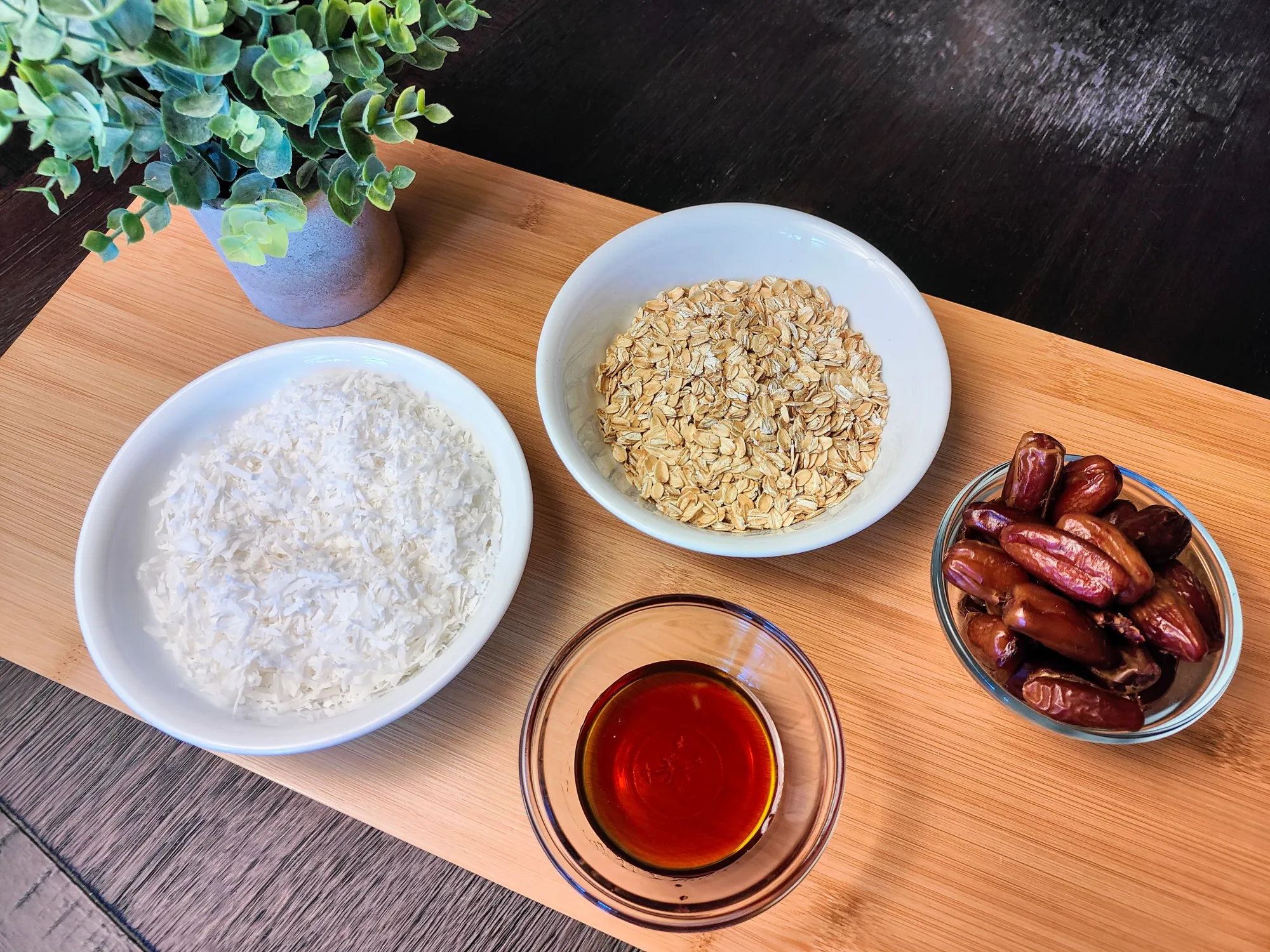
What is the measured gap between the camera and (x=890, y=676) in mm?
794

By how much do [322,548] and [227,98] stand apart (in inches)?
14.9

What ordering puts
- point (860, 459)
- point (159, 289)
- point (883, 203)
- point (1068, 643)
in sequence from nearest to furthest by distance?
1. point (1068, 643)
2. point (860, 459)
3. point (159, 289)
4. point (883, 203)

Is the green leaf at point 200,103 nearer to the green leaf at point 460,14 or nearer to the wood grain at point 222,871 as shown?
the green leaf at point 460,14

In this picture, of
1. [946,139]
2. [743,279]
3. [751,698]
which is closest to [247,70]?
[743,279]

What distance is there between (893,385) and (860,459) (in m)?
0.10

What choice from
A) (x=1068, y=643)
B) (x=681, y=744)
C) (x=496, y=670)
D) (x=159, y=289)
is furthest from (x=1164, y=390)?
(x=159, y=289)

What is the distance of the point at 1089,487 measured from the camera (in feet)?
2.34

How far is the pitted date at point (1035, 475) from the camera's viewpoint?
2.33 feet

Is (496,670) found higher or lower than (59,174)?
lower

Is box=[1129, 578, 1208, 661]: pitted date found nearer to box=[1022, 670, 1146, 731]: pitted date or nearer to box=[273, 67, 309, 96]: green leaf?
box=[1022, 670, 1146, 731]: pitted date

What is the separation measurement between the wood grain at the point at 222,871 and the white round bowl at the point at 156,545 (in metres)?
0.36

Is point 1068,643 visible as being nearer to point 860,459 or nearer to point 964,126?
point 860,459

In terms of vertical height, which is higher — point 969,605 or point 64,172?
point 64,172

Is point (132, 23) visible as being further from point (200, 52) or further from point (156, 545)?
point (156, 545)
